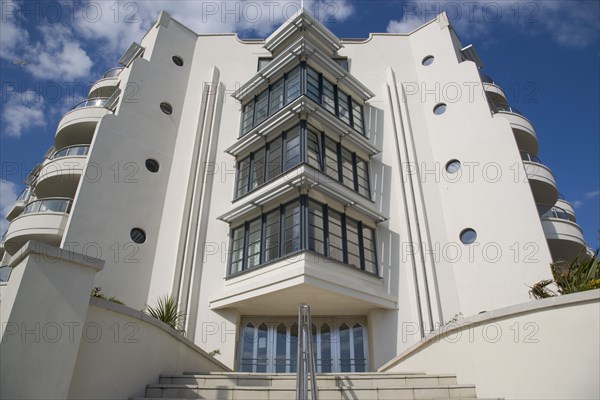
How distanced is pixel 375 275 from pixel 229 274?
4.66 meters

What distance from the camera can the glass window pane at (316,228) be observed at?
12180mm

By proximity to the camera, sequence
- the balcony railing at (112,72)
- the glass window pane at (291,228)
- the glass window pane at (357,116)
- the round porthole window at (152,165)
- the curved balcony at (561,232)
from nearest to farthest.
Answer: the glass window pane at (291,228), the curved balcony at (561,232), the round porthole window at (152,165), the glass window pane at (357,116), the balcony railing at (112,72)

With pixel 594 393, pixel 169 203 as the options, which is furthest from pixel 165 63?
pixel 594 393

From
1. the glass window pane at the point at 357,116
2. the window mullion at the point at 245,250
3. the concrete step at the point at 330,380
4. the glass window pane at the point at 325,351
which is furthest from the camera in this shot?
the glass window pane at the point at 357,116

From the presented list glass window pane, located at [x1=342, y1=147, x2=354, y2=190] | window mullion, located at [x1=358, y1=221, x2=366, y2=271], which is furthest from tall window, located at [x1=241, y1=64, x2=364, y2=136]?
window mullion, located at [x1=358, y1=221, x2=366, y2=271]

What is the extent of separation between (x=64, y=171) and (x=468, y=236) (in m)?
14.3

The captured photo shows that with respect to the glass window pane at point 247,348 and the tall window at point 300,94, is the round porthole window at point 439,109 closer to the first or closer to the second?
the tall window at point 300,94

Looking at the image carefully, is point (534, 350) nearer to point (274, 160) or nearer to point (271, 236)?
point (271, 236)

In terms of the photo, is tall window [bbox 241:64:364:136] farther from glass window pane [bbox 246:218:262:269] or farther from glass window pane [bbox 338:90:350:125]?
glass window pane [bbox 246:218:262:269]

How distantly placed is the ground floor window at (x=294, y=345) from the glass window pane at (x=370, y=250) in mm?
1723

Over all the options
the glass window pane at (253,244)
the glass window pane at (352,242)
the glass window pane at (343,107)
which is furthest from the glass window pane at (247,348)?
the glass window pane at (343,107)

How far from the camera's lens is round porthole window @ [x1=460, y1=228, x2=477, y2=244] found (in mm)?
13773

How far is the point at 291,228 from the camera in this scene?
41.1ft

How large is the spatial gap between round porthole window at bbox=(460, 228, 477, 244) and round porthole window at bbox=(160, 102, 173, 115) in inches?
468
